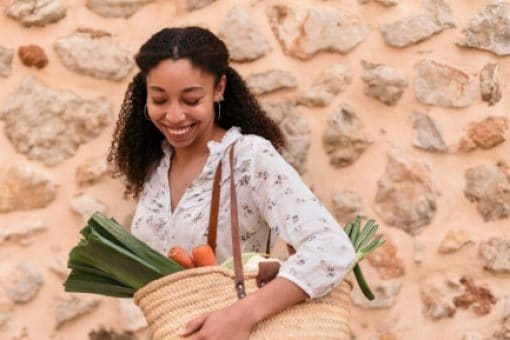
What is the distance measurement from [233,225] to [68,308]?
1144 millimetres

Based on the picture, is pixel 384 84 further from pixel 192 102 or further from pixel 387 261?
pixel 192 102

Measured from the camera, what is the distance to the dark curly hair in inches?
87.4

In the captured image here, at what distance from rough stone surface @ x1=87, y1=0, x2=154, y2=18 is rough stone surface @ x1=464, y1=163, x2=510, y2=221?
48.2 inches

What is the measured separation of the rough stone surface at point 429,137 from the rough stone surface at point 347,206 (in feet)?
0.86

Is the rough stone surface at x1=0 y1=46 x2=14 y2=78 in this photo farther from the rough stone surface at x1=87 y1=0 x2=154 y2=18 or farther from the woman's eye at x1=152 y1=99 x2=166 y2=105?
the woman's eye at x1=152 y1=99 x2=166 y2=105

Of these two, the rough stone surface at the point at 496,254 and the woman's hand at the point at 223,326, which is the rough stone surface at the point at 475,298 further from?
the woman's hand at the point at 223,326

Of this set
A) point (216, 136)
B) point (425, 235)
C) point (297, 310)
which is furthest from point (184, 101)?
point (425, 235)

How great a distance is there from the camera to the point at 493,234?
288cm

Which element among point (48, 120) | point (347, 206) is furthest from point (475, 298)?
point (48, 120)

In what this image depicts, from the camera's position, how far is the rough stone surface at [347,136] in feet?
9.50

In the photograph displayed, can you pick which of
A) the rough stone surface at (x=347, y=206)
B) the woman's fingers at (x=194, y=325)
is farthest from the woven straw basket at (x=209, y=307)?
the rough stone surface at (x=347, y=206)

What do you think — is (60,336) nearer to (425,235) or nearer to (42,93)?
(42,93)

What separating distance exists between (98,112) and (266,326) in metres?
1.32

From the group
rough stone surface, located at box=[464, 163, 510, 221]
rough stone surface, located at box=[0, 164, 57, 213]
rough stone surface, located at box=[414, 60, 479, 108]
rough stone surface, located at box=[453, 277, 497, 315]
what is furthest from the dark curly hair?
rough stone surface, located at box=[453, 277, 497, 315]
